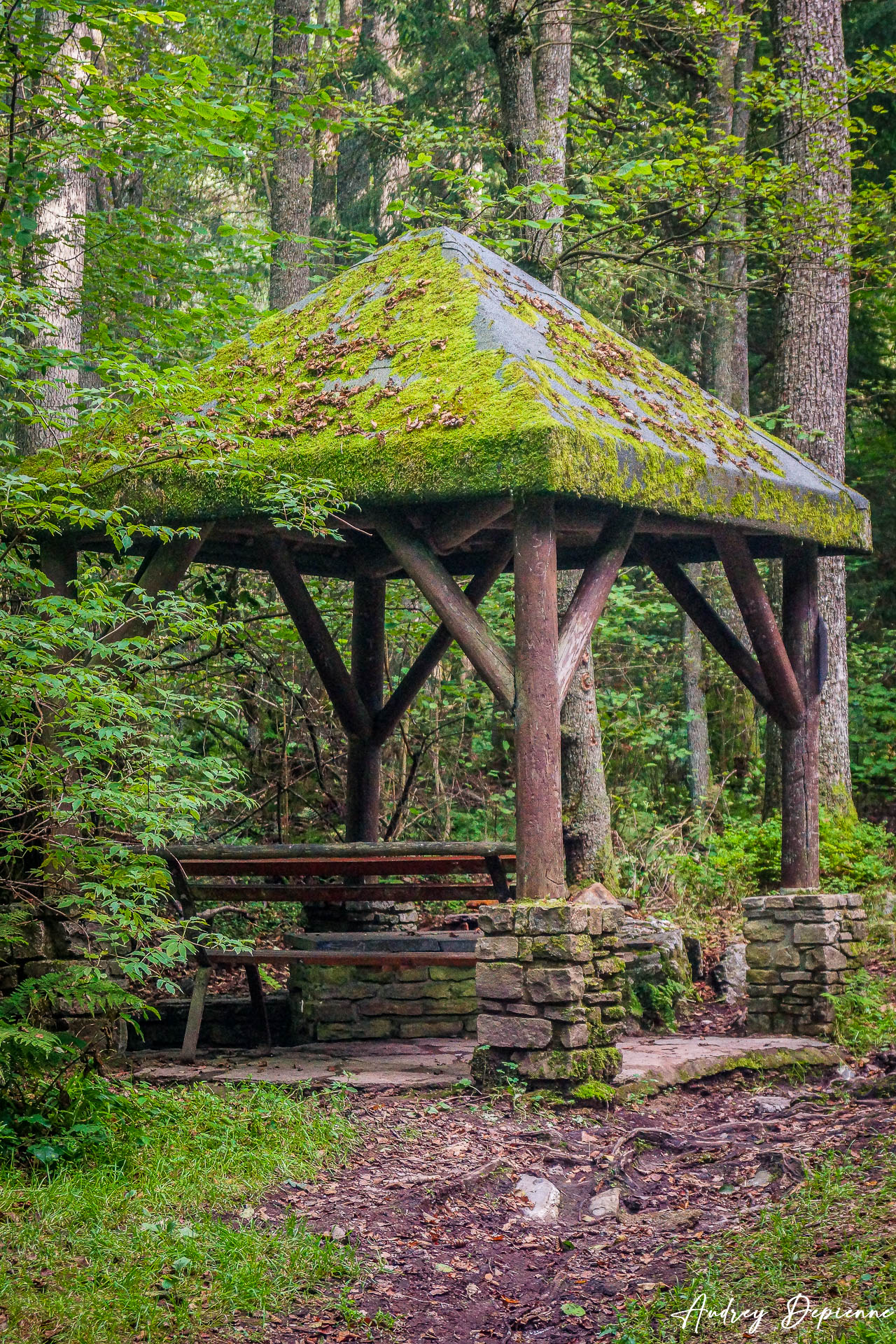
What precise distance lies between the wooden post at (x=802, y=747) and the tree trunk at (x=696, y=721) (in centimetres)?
496

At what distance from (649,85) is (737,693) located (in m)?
8.22

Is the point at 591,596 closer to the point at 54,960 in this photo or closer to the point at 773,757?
the point at 54,960

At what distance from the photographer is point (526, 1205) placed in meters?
4.77

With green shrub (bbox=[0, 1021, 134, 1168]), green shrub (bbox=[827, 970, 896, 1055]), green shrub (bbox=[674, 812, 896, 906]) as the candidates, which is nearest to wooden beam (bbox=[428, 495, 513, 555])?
green shrub (bbox=[0, 1021, 134, 1168])

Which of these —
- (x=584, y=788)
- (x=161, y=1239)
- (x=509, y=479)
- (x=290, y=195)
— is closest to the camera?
(x=161, y=1239)

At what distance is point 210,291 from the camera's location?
31.8ft

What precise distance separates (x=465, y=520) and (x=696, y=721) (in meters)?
7.98

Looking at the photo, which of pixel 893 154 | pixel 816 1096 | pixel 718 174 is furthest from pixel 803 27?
pixel 816 1096

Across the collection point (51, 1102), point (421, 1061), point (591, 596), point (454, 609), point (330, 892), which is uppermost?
point (591, 596)

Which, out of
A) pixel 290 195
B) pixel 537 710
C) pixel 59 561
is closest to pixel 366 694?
pixel 59 561

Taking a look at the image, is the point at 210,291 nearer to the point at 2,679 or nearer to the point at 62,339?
the point at 62,339

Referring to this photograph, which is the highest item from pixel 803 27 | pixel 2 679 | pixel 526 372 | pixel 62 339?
pixel 803 27

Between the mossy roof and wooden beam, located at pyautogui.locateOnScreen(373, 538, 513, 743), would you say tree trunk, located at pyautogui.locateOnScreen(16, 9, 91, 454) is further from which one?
wooden beam, located at pyautogui.locateOnScreen(373, 538, 513, 743)

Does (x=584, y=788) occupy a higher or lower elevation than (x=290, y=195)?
lower
